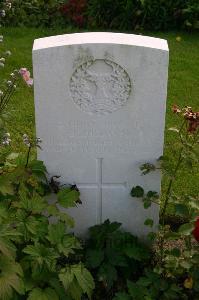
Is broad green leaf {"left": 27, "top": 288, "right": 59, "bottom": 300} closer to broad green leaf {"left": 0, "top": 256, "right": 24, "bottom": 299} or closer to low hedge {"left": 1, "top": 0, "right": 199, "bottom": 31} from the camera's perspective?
broad green leaf {"left": 0, "top": 256, "right": 24, "bottom": 299}

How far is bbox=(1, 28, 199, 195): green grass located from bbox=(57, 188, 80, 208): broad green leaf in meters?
1.33

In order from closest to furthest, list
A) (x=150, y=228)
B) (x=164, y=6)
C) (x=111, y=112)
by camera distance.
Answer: (x=111, y=112) < (x=150, y=228) < (x=164, y=6)

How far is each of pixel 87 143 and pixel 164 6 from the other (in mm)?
4555

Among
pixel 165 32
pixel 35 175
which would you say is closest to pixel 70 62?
pixel 35 175

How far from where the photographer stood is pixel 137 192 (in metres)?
3.73

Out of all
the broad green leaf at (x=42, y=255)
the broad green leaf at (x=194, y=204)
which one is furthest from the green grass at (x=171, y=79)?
the broad green leaf at (x=42, y=255)

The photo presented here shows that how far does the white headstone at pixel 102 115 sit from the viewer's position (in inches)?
134

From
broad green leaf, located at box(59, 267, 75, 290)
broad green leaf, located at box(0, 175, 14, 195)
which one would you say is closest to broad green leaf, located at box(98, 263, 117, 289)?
broad green leaf, located at box(59, 267, 75, 290)

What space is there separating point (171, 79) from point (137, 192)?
3037 mm

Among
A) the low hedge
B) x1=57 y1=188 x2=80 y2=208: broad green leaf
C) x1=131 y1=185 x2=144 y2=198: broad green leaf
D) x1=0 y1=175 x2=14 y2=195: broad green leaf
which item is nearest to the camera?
x1=0 y1=175 x2=14 y2=195: broad green leaf

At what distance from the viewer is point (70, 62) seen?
3.43 meters

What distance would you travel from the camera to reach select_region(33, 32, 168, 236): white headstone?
341 centimetres

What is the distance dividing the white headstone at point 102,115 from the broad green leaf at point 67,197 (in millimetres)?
A: 285

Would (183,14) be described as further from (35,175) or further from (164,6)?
(35,175)
